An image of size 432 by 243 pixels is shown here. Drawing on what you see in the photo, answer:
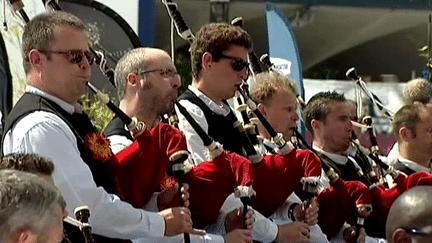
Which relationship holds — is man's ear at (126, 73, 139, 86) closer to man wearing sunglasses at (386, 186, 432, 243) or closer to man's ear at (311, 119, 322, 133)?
man wearing sunglasses at (386, 186, 432, 243)

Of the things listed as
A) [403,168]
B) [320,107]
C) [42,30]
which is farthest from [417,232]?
[403,168]

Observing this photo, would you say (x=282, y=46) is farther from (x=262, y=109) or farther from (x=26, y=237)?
(x=26, y=237)

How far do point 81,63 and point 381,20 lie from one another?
453 inches

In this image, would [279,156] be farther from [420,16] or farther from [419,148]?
[420,16]

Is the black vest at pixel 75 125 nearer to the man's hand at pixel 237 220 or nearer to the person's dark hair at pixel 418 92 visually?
the man's hand at pixel 237 220

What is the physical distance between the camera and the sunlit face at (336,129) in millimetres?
6805

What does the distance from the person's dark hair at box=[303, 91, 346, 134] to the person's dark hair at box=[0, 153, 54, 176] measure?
3281mm

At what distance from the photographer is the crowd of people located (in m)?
3.89

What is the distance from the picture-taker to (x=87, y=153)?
4.61 meters

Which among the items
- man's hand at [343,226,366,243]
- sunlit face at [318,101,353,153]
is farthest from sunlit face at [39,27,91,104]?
sunlit face at [318,101,353,153]

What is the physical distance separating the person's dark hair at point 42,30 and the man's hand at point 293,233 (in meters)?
1.69

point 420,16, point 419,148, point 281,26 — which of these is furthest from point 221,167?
point 420,16

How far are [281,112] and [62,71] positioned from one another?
1.99 metres

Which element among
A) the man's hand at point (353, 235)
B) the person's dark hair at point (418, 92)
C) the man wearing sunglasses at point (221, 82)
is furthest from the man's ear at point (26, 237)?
the person's dark hair at point (418, 92)
